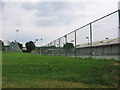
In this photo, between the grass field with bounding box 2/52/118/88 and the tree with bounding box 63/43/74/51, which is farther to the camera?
the tree with bounding box 63/43/74/51

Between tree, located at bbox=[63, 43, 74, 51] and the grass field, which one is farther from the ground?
tree, located at bbox=[63, 43, 74, 51]

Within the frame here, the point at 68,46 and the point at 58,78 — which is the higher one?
the point at 68,46

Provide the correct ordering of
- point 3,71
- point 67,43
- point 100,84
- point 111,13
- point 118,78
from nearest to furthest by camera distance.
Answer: point 100,84 < point 118,78 < point 3,71 < point 111,13 < point 67,43

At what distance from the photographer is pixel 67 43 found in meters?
20.1

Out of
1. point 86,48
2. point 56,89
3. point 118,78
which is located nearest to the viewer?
point 56,89

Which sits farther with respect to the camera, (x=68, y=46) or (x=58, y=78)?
(x=68, y=46)

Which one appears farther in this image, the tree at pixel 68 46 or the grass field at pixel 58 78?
the tree at pixel 68 46

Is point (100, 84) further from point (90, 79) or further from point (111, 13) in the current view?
point (111, 13)

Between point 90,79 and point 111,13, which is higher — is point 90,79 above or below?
below

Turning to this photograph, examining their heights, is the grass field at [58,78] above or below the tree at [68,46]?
below

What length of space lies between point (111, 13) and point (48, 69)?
199 inches

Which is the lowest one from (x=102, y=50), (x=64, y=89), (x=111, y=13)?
(x=64, y=89)

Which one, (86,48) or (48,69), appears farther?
(86,48)

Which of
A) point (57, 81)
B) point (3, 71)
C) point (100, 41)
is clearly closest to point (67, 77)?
point (57, 81)
